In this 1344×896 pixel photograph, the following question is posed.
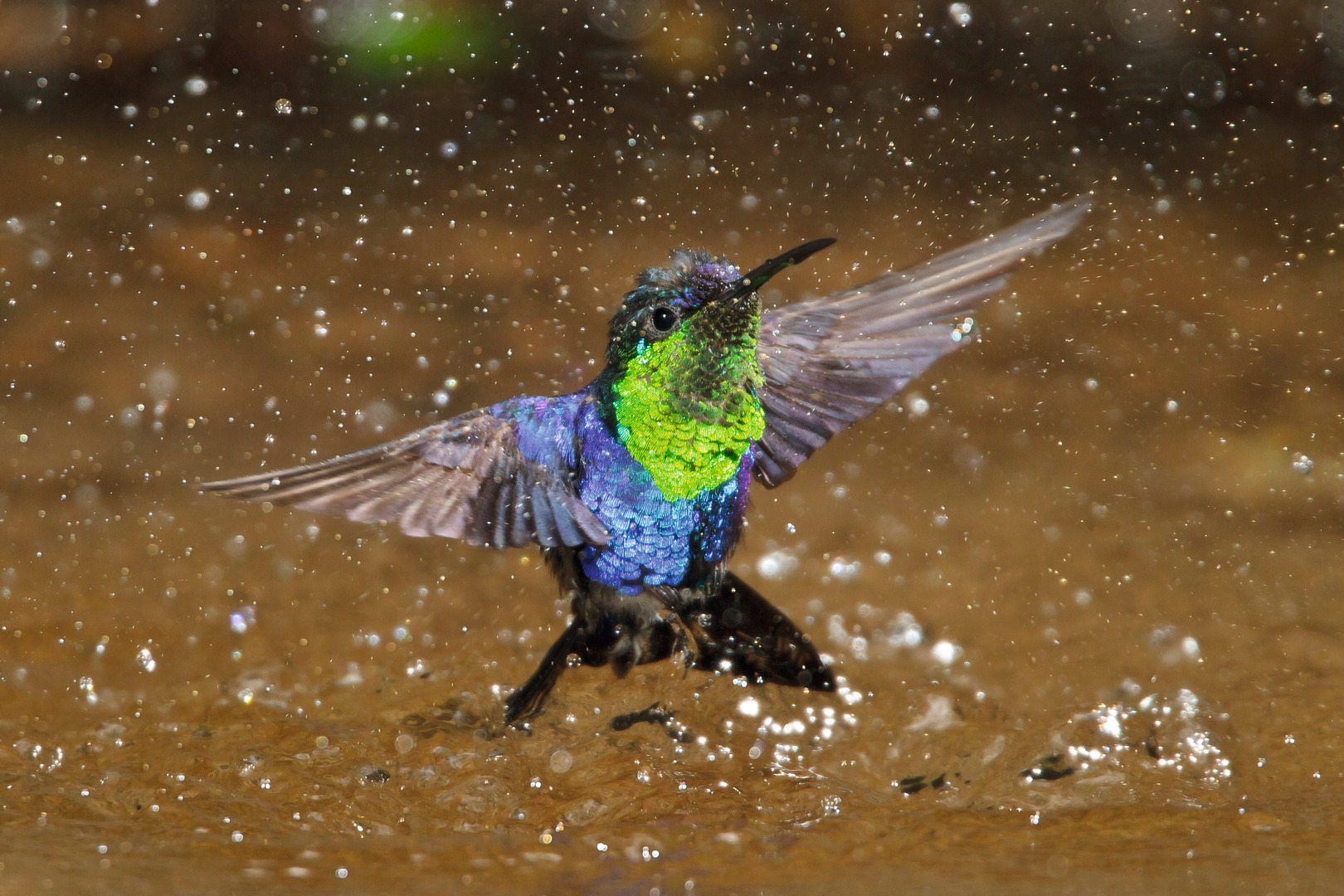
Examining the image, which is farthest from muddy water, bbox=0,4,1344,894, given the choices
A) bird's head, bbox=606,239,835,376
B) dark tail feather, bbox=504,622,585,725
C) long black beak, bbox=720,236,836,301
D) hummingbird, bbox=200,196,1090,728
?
long black beak, bbox=720,236,836,301

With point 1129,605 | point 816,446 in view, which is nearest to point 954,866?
point 816,446

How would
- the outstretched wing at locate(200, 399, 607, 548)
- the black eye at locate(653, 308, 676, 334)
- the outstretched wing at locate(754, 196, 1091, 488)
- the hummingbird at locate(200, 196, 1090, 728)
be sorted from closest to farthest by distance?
1. the outstretched wing at locate(200, 399, 607, 548)
2. the hummingbird at locate(200, 196, 1090, 728)
3. the black eye at locate(653, 308, 676, 334)
4. the outstretched wing at locate(754, 196, 1091, 488)

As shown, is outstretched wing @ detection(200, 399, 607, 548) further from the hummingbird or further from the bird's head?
the bird's head

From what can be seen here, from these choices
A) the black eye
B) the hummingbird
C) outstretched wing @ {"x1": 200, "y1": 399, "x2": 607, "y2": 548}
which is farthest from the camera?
the black eye

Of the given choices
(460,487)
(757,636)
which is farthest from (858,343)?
(460,487)

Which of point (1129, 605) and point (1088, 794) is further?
point (1129, 605)

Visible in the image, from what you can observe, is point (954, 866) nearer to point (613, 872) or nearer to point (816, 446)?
point (613, 872)

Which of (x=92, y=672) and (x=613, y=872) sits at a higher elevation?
(x=92, y=672)
